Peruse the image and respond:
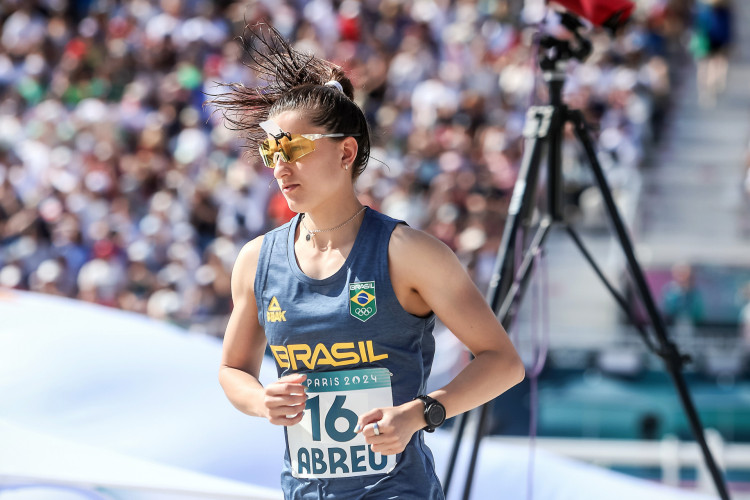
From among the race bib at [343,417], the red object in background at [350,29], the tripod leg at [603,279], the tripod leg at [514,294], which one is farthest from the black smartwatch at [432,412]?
the red object in background at [350,29]

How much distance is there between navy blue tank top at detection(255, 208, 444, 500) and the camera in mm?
2154

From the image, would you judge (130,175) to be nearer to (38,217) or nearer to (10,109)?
(38,217)

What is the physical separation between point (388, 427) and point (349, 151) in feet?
2.18

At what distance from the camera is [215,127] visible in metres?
10.2

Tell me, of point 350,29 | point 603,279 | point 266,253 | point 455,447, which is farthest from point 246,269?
point 350,29

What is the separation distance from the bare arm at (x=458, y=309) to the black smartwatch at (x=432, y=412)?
0.05 metres

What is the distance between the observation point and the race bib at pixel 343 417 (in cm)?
216

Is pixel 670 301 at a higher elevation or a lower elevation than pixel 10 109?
lower

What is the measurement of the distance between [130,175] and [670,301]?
5352 millimetres

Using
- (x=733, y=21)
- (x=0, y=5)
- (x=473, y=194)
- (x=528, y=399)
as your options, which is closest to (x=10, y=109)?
(x=0, y=5)

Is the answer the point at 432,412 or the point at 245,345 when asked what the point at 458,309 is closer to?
the point at 432,412

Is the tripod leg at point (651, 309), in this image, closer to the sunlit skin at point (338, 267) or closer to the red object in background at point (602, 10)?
the red object in background at point (602, 10)

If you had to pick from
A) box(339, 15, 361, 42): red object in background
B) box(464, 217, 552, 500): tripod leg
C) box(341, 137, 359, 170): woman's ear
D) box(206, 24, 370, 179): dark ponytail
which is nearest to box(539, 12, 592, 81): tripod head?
box(464, 217, 552, 500): tripod leg

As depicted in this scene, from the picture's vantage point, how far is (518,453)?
4410 millimetres
